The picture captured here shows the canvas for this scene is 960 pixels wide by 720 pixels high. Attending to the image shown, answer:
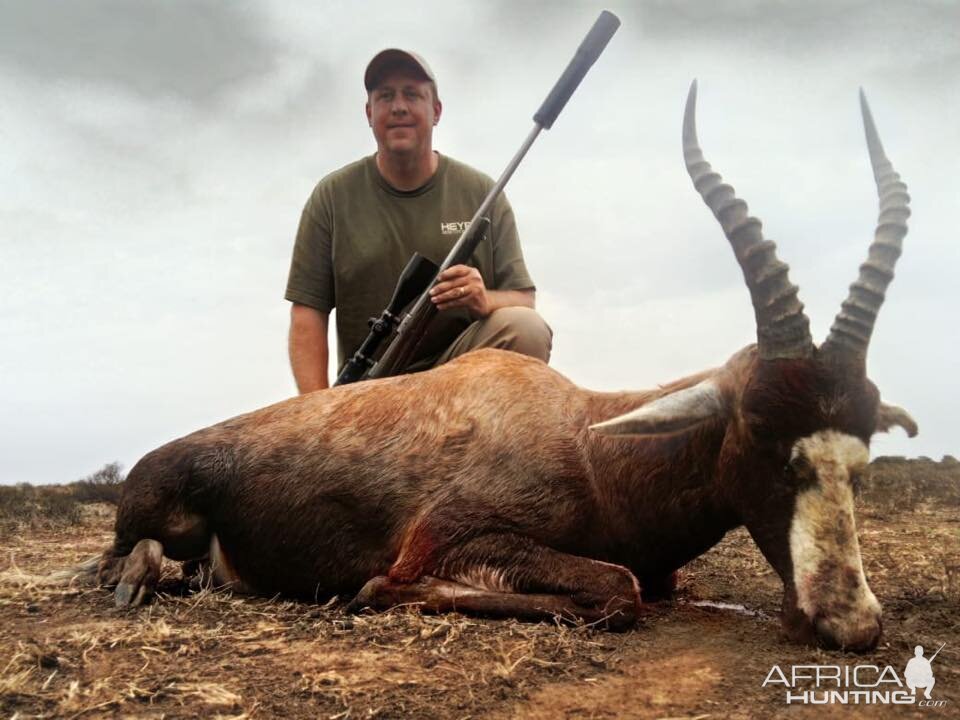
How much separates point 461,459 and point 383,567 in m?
0.66

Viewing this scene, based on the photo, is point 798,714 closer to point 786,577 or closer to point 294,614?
point 786,577

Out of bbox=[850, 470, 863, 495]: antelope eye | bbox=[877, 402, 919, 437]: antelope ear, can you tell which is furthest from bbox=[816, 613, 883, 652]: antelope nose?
bbox=[877, 402, 919, 437]: antelope ear

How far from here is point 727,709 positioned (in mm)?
2803

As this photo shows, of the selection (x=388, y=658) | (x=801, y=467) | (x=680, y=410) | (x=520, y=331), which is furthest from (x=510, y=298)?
(x=388, y=658)

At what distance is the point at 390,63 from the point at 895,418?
4937mm

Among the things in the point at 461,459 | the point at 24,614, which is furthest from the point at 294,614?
the point at 24,614

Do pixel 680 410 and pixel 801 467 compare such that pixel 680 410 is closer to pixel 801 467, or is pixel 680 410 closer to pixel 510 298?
pixel 801 467

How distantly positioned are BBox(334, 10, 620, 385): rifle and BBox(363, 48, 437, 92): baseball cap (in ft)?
4.06

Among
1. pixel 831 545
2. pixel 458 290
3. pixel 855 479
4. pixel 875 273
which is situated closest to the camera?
pixel 831 545

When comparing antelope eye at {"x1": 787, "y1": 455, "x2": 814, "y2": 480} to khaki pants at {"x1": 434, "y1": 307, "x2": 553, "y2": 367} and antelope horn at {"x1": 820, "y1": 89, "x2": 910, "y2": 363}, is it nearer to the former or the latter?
antelope horn at {"x1": 820, "y1": 89, "x2": 910, "y2": 363}

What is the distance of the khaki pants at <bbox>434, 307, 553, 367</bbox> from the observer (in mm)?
6195

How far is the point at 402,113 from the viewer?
23.8 feet

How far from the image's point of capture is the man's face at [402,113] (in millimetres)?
7223

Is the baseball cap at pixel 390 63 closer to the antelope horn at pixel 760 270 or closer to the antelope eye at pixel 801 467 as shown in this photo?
the antelope horn at pixel 760 270
